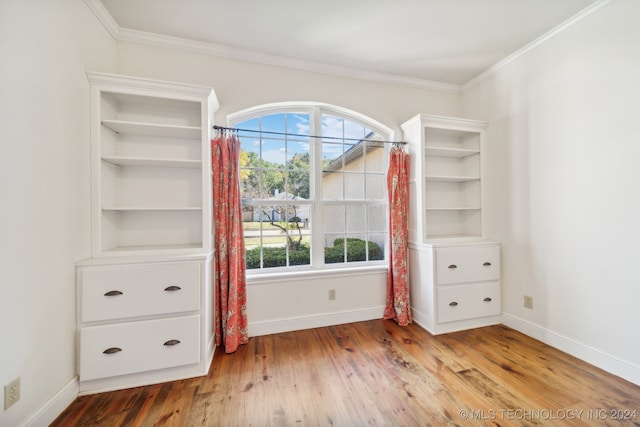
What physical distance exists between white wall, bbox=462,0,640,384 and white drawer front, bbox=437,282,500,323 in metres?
0.15

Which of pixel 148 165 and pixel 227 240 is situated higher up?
pixel 148 165

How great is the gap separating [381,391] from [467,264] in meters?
1.55

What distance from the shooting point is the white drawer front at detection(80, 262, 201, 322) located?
1645 mm

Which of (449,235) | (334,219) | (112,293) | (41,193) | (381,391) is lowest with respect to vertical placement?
(381,391)

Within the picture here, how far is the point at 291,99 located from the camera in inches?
102

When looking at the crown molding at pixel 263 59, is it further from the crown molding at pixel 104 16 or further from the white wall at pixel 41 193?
the white wall at pixel 41 193

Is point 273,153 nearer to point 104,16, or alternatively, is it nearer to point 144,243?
point 144,243

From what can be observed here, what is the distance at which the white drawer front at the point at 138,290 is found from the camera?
1645mm

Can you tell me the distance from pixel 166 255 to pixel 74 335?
72cm

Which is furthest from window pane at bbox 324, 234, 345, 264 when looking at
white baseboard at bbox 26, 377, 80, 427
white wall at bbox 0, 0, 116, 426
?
white baseboard at bbox 26, 377, 80, 427

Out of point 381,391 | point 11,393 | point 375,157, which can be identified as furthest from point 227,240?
point 375,157

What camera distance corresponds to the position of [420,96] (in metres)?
3.02

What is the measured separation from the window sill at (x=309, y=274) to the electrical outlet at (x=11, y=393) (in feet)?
4.72

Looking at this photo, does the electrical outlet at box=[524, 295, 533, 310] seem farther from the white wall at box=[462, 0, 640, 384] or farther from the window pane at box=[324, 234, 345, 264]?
the window pane at box=[324, 234, 345, 264]
